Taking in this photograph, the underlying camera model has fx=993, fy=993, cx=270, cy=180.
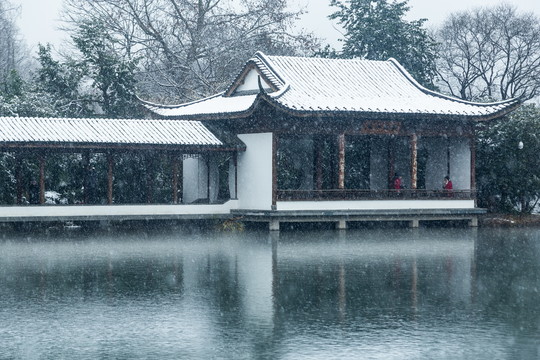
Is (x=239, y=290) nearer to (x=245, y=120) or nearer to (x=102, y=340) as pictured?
(x=102, y=340)

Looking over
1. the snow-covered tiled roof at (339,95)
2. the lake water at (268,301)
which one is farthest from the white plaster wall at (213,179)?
the lake water at (268,301)

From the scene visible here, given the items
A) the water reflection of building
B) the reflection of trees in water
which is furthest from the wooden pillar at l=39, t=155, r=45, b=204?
the reflection of trees in water

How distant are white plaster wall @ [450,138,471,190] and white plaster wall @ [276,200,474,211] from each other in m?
1.20

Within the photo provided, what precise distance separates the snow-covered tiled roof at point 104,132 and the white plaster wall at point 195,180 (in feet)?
5.98

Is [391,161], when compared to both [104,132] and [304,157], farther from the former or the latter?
[104,132]

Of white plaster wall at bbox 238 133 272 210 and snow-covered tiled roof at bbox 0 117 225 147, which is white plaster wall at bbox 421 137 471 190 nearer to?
white plaster wall at bbox 238 133 272 210

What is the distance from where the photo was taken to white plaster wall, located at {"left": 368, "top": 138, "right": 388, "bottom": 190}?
36.9 m

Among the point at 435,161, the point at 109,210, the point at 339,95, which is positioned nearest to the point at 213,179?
the point at 109,210

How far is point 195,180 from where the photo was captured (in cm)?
3566

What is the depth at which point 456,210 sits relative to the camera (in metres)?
33.5

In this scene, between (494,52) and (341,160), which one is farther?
(494,52)

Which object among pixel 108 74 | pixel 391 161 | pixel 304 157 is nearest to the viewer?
pixel 391 161

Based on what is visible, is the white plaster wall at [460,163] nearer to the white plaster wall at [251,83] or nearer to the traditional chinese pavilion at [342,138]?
the traditional chinese pavilion at [342,138]

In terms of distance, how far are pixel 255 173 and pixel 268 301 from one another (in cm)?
1954
